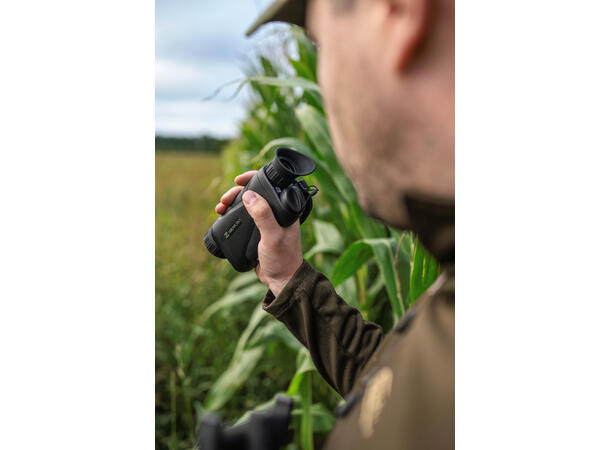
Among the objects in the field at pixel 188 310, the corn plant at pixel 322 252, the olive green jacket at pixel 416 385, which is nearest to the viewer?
the olive green jacket at pixel 416 385

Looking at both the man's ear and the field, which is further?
the field

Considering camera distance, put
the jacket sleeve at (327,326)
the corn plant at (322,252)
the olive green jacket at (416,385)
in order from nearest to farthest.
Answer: the olive green jacket at (416,385) < the jacket sleeve at (327,326) < the corn plant at (322,252)

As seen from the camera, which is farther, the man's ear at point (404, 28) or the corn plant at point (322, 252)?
the corn plant at point (322, 252)

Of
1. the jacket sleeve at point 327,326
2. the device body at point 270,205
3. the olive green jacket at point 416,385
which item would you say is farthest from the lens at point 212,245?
the olive green jacket at point 416,385

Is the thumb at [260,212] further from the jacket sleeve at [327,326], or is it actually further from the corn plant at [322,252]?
the corn plant at [322,252]

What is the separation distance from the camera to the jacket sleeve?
0.61 m

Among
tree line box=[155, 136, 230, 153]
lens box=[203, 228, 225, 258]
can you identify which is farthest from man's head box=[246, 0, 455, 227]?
tree line box=[155, 136, 230, 153]

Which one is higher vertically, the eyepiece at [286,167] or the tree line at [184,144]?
the tree line at [184,144]

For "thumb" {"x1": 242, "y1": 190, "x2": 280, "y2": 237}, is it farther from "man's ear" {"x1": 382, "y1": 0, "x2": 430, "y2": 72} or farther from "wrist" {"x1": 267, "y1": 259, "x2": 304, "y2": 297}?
"man's ear" {"x1": 382, "y1": 0, "x2": 430, "y2": 72}

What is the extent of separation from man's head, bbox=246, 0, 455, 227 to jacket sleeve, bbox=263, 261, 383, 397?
23 centimetres

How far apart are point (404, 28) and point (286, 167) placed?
28 cm

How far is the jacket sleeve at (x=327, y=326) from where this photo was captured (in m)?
0.61

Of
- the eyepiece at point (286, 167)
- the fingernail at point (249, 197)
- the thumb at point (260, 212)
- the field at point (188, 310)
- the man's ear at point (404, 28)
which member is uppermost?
the man's ear at point (404, 28)

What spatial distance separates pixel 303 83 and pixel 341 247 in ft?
1.00
